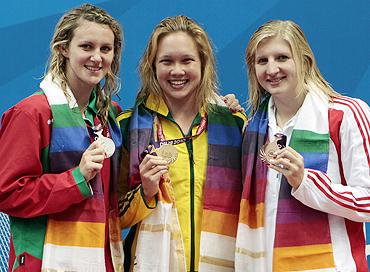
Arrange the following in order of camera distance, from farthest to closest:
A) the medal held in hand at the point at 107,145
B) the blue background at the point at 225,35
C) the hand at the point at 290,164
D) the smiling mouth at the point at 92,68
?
the blue background at the point at 225,35 < the smiling mouth at the point at 92,68 < the medal held in hand at the point at 107,145 < the hand at the point at 290,164

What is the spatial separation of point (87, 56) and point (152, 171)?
568 mm

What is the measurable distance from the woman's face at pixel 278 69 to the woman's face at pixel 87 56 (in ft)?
2.25

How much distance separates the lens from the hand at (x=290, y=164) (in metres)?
2.44

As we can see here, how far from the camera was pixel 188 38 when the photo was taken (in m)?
2.90

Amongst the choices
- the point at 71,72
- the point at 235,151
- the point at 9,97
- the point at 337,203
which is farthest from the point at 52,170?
the point at 9,97

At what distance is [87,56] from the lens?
2639 millimetres

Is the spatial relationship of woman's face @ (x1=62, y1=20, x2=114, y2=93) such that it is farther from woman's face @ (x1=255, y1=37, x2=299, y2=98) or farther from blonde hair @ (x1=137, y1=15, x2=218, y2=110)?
woman's face @ (x1=255, y1=37, x2=299, y2=98)

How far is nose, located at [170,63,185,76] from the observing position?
2820 mm

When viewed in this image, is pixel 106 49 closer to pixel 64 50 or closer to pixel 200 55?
→ pixel 64 50

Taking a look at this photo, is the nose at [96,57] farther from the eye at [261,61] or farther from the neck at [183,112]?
the eye at [261,61]

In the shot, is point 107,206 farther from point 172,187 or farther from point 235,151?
point 235,151

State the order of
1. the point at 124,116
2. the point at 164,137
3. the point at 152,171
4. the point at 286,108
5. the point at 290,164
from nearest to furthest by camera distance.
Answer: the point at 290,164, the point at 152,171, the point at 286,108, the point at 164,137, the point at 124,116

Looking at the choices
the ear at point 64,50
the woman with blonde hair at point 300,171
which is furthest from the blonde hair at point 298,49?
the ear at point 64,50

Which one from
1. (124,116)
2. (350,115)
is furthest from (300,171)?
(124,116)
